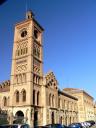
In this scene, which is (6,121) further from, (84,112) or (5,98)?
(84,112)

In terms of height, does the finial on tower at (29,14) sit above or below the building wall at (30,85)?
above

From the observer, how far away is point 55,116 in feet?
150

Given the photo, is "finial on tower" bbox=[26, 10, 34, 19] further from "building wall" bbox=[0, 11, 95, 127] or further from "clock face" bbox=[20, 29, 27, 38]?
"clock face" bbox=[20, 29, 27, 38]

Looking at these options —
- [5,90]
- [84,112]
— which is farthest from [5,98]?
[84,112]

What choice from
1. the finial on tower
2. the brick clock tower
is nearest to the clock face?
the brick clock tower

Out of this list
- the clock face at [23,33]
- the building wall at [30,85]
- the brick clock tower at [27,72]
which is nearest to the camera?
the brick clock tower at [27,72]

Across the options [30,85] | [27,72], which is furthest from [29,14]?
[30,85]

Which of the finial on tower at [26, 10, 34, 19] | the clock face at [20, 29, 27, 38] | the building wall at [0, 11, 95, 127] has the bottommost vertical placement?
the building wall at [0, 11, 95, 127]

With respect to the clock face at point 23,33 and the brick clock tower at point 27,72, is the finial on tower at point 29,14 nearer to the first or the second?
the brick clock tower at point 27,72

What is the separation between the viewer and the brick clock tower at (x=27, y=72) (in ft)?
125

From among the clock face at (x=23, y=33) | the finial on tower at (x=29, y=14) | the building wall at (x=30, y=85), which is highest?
the finial on tower at (x=29, y=14)

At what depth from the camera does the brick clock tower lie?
38094 millimetres

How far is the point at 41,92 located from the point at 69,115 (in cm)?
1977

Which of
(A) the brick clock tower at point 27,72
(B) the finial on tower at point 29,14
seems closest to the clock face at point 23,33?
(A) the brick clock tower at point 27,72
